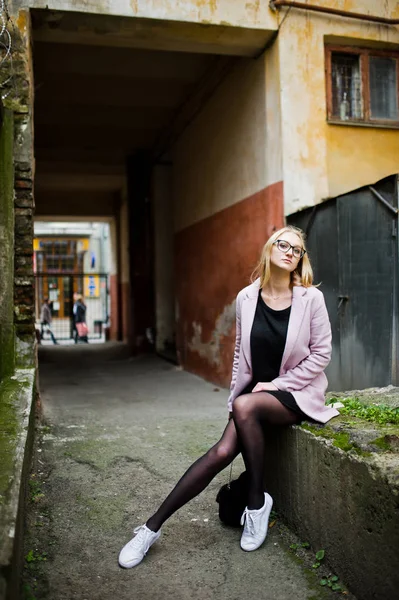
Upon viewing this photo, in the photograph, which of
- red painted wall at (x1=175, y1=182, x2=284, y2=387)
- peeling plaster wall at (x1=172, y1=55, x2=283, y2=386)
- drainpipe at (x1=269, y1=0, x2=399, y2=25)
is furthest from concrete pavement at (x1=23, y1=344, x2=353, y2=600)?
drainpipe at (x1=269, y1=0, x2=399, y2=25)

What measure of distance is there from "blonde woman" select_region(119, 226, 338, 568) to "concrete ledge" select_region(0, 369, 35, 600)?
2.40 feet

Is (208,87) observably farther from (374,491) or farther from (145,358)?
(374,491)

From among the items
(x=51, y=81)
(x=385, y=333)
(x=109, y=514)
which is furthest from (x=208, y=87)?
(x=109, y=514)

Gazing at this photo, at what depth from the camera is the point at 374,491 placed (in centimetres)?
244

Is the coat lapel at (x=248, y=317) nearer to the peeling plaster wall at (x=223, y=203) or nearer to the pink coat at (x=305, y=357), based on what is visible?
the pink coat at (x=305, y=357)

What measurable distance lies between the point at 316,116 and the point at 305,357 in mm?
4244

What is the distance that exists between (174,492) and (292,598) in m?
0.76

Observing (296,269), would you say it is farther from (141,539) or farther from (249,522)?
(141,539)

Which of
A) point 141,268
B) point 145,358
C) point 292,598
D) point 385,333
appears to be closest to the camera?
point 292,598

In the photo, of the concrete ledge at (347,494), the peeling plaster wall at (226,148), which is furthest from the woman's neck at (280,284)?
the peeling plaster wall at (226,148)

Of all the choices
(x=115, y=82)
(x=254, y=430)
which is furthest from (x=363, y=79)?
(x=254, y=430)

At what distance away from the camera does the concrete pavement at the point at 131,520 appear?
109 inches

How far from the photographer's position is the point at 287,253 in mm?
3301

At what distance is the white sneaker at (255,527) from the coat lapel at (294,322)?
0.74m
